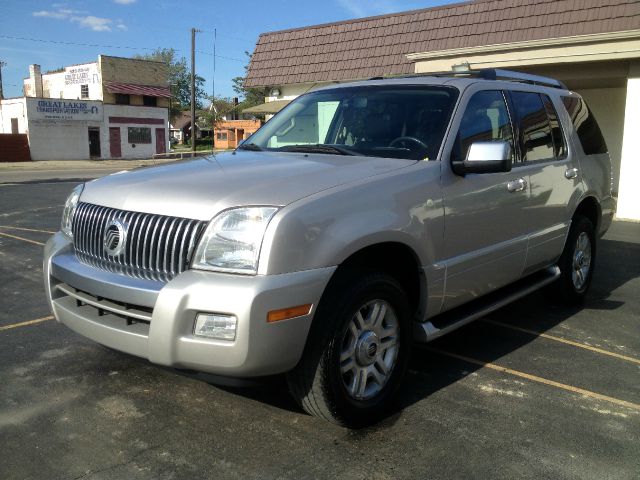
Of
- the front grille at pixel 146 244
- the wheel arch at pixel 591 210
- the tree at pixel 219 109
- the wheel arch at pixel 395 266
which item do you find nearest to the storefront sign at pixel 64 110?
the tree at pixel 219 109

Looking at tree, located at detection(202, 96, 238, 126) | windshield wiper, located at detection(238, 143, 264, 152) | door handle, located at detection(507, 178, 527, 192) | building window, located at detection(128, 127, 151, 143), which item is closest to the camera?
door handle, located at detection(507, 178, 527, 192)

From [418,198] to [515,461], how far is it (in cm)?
149

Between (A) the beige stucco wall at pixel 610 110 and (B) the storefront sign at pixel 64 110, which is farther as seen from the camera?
(B) the storefront sign at pixel 64 110

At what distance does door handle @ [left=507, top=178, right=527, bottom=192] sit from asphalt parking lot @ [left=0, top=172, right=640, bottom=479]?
1.23 metres

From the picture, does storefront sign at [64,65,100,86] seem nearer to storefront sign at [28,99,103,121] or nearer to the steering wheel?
storefront sign at [28,99,103,121]

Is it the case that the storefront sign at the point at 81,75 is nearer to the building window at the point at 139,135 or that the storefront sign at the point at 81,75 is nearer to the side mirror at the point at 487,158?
the building window at the point at 139,135

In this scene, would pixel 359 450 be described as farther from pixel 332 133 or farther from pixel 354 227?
pixel 332 133

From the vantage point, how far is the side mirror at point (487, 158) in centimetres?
368

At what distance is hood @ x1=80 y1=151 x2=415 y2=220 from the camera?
2.98 meters

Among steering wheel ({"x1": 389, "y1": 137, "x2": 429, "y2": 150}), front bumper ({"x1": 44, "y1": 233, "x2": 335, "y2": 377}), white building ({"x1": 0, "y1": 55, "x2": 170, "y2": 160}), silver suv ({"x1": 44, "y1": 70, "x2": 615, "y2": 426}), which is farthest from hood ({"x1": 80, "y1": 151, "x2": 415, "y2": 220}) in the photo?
white building ({"x1": 0, "y1": 55, "x2": 170, "y2": 160})

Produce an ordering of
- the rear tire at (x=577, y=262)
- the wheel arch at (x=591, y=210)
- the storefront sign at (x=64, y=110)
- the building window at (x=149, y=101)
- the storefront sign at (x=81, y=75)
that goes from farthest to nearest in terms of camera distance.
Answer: the building window at (x=149, y=101) → the storefront sign at (x=81, y=75) → the storefront sign at (x=64, y=110) → the wheel arch at (x=591, y=210) → the rear tire at (x=577, y=262)

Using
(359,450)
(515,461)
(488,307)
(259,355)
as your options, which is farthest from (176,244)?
(488,307)

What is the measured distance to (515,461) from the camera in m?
3.04

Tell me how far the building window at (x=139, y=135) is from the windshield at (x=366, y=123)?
153 feet
